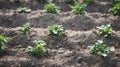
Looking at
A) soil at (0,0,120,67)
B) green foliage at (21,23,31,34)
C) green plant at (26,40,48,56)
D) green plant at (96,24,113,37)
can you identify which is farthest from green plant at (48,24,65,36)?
green plant at (96,24,113,37)

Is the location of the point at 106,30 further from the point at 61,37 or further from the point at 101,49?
the point at 61,37

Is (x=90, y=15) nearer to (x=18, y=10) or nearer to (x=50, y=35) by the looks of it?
(x=50, y=35)

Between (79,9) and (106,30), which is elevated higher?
(79,9)

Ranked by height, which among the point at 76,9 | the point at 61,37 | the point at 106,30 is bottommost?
the point at 61,37

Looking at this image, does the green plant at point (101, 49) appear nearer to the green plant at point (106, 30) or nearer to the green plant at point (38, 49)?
the green plant at point (106, 30)

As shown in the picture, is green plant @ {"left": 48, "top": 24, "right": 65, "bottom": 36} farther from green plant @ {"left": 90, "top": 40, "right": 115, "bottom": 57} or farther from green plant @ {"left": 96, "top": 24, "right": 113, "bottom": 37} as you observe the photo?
green plant @ {"left": 90, "top": 40, "right": 115, "bottom": 57}

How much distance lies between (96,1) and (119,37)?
10.4 ft

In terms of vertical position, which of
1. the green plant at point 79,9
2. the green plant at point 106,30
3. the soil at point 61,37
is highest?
the green plant at point 79,9

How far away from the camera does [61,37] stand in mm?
7500

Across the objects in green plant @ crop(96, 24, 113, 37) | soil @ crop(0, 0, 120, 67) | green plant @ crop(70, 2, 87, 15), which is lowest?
soil @ crop(0, 0, 120, 67)

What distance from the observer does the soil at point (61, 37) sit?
21.4ft

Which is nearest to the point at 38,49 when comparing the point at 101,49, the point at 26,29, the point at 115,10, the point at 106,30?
the point at 26,29

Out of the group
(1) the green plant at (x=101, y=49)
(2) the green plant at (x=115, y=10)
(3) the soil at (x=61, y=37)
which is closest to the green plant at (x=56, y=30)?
(3) the soil at (x=61, y=37)

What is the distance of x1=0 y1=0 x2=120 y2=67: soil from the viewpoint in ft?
21.4
